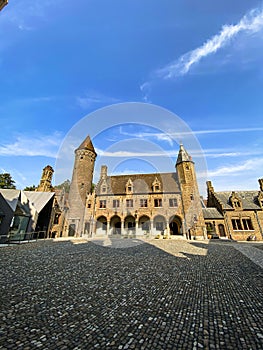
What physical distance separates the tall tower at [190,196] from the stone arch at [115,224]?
1142 centimetres

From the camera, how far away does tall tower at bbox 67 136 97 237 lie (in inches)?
1086

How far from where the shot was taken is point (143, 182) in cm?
3130

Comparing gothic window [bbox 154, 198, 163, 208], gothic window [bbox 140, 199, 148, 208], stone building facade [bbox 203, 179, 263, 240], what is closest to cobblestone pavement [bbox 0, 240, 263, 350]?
gothic window [bbox 154, 198, 163, 208]

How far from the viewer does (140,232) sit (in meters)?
26.7

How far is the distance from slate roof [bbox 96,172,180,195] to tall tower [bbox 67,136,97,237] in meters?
3.03

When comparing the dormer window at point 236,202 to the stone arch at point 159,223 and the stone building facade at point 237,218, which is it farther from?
the stone arch at point 159,223

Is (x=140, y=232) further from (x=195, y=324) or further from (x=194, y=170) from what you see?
(x=195, y=324)

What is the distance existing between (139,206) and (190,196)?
8.79 meters

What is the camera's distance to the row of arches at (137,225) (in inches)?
1056

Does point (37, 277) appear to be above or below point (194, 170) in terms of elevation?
below

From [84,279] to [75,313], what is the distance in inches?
97.8

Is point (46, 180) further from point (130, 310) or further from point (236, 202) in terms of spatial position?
point (236, 202)

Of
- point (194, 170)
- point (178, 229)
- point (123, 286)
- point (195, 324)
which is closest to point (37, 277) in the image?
point (123, 286)

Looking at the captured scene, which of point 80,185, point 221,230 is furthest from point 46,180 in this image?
point 221,230
